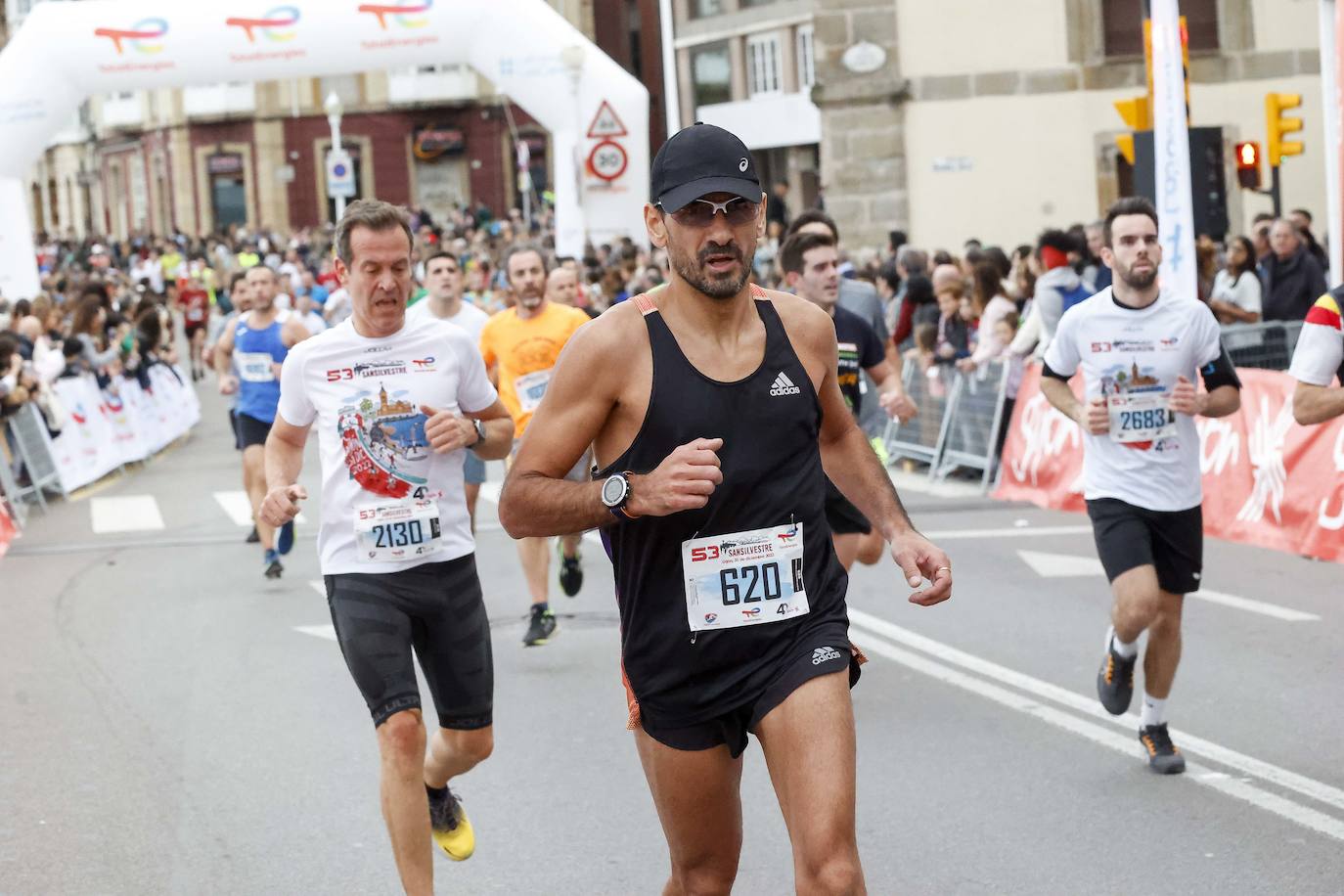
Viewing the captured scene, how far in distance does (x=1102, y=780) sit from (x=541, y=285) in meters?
4.48

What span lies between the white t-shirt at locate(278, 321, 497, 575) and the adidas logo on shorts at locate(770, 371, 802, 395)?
171 cm

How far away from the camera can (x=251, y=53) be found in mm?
26938

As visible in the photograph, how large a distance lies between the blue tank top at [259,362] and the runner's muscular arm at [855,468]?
8421mm

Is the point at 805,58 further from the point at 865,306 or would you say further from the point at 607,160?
the point at 865,306

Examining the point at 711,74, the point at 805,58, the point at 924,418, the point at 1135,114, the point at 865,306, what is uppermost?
the point at 711,74

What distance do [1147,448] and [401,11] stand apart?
828 inches

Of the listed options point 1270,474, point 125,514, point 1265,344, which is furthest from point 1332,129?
point 125,514

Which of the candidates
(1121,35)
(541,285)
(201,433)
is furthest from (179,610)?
(1121,35)

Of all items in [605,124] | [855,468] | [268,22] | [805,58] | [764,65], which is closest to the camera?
[855,468]

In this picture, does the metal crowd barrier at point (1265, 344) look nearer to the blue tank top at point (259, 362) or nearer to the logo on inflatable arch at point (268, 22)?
the blue tank top at point (259, 362)

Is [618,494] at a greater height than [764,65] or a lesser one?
lesser

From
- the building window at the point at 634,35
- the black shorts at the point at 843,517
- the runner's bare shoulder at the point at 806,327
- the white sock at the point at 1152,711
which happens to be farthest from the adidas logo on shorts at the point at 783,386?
the building window at the point at 634,35

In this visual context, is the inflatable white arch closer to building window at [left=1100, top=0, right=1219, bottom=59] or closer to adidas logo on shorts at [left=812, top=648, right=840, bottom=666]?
building window at [left=1100, top=0, right=1219, bottom=59]

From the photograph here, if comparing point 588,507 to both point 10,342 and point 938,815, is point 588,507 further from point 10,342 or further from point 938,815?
point 10,342
